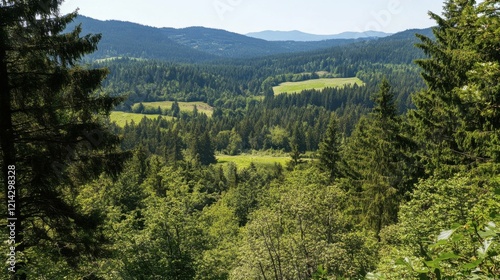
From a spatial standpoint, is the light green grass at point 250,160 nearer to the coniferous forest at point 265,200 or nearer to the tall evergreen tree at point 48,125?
the coniferous forest at point 265,200

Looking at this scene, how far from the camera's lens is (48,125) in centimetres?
940

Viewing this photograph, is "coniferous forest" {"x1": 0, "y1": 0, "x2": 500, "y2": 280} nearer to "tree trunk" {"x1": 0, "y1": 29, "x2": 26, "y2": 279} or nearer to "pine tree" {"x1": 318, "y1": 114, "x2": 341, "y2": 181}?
"tree trunk" {"x1": 0, "y1": 29, "x2": 26, "y2": 279}

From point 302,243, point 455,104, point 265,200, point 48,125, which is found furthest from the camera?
point 265,200

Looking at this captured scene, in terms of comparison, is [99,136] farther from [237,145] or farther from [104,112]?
[237,145]

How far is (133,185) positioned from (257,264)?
23.7 m

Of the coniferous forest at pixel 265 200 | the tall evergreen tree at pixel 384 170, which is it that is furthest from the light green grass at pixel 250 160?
the tall evergreen tree at pixel 384 170

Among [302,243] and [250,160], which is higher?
[302,243]

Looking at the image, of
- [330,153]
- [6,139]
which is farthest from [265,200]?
[6,139]

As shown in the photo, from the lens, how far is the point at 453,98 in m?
13.7

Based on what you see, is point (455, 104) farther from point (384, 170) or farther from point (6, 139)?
point (6, 139)

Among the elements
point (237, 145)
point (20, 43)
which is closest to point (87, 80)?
point (20, 43)

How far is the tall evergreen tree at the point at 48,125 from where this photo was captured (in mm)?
8641

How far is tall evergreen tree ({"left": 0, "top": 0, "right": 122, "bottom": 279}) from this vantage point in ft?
28.3

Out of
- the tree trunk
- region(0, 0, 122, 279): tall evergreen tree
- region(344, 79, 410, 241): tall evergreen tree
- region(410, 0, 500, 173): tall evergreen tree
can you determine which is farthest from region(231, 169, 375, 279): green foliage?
the tree trunk
